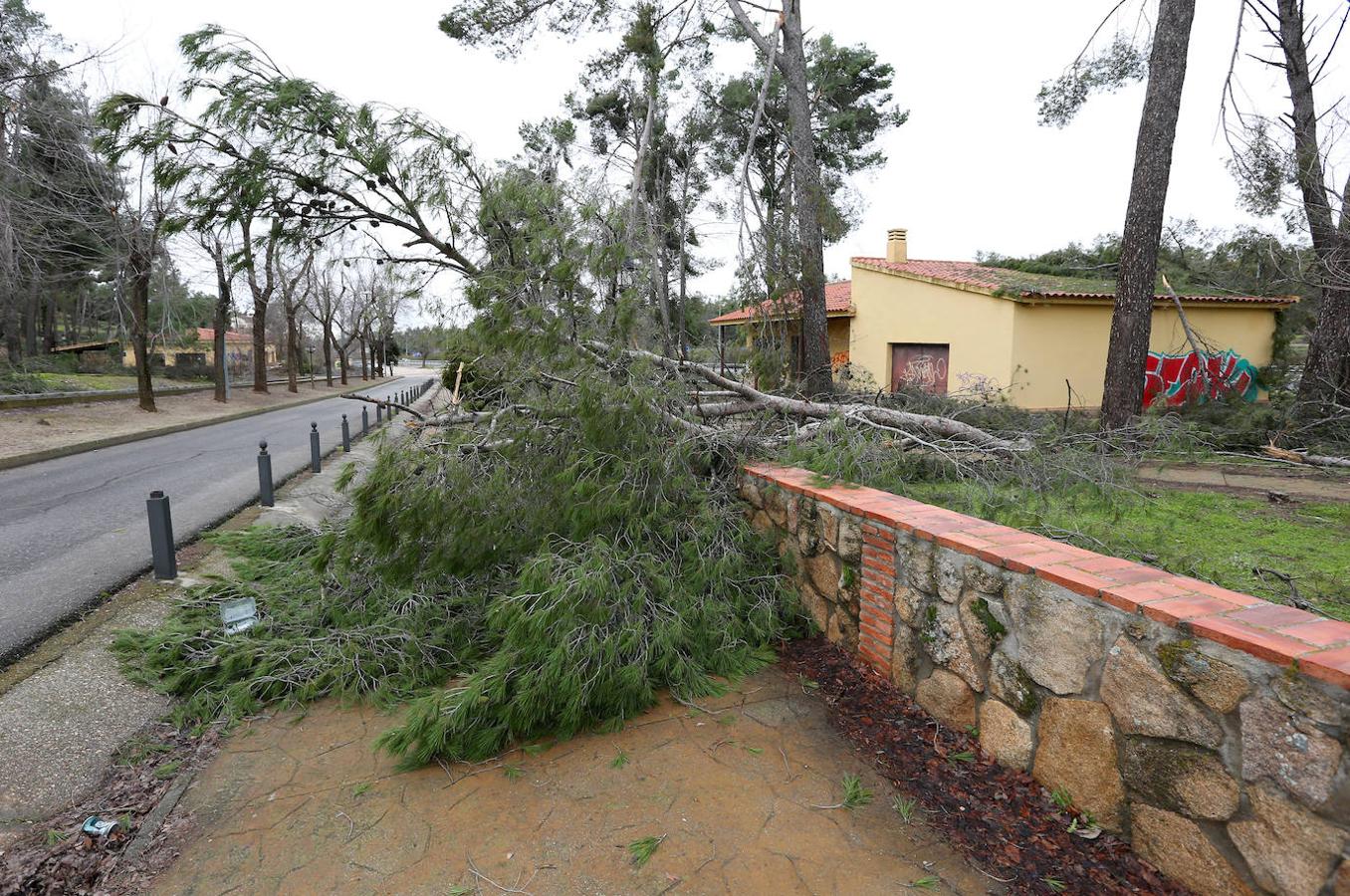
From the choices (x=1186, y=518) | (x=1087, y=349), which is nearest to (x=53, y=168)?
(x=1186, y=518)

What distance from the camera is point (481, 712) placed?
2.86 meters

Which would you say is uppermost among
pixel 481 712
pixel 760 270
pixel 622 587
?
pixel 760 270

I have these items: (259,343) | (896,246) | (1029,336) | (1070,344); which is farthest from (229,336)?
(1070,344)

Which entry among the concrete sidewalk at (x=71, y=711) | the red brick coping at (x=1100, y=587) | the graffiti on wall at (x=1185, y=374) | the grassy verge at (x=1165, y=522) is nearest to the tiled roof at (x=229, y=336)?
the concrete sidewalk at (x=71, y=711)

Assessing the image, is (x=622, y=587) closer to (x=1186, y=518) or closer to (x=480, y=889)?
(x=480, y=889)

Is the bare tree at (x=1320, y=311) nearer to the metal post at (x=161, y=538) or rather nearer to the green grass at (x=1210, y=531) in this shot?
the green grass at (x=1210, y=531)

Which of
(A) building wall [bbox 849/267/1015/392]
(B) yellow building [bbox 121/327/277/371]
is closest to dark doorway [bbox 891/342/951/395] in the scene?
(A) building wall [bbox 849/267/1015/392]

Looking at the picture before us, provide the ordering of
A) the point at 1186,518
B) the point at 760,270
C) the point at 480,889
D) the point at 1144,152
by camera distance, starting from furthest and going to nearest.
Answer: the point at 1144,152, the point at 760,270, the point at 1186,518, the point at 480,889

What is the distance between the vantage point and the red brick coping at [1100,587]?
66.8 inches

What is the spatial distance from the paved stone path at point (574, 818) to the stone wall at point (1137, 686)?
505mm

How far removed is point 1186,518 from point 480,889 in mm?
4500

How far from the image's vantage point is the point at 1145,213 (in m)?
8.57

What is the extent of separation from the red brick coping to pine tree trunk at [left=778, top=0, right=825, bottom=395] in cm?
569

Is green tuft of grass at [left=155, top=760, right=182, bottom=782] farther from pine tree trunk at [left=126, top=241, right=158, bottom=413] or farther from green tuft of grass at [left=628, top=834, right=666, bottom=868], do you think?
pine tree trunk at [left=126, top=241, right=158, bottom=413]
